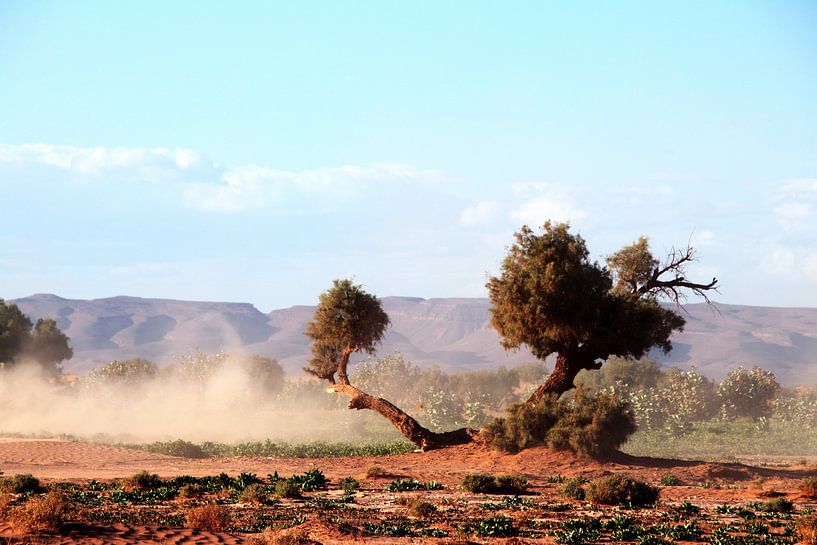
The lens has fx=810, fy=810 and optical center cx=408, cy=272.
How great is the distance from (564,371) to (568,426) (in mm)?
3382

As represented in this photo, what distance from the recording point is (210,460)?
105ft

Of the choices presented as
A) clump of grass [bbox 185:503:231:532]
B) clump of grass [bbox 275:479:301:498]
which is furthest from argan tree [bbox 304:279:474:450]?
clump of grass [bbox 185:503:231:532]

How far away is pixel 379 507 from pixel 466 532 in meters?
3.91

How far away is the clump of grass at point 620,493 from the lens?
63.1 feet

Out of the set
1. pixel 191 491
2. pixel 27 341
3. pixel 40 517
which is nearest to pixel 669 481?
pixel 191 491

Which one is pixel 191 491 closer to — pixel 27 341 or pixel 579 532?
pixel 579 532

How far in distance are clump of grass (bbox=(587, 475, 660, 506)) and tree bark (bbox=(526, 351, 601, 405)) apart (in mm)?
11362

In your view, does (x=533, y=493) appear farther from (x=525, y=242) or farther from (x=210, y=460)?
(x=210, y=460)

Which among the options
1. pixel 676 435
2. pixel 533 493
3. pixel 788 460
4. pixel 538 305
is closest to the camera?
pixel 533 493

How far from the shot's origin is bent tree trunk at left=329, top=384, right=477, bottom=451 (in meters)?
32.1

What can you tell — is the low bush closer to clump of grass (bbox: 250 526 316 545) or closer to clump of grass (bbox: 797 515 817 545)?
clump of grass (bbox: 797 515 817 545)


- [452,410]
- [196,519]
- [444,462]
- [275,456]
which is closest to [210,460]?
[275,456]

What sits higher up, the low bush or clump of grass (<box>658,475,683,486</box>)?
the low bush

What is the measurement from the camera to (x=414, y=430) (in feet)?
108
